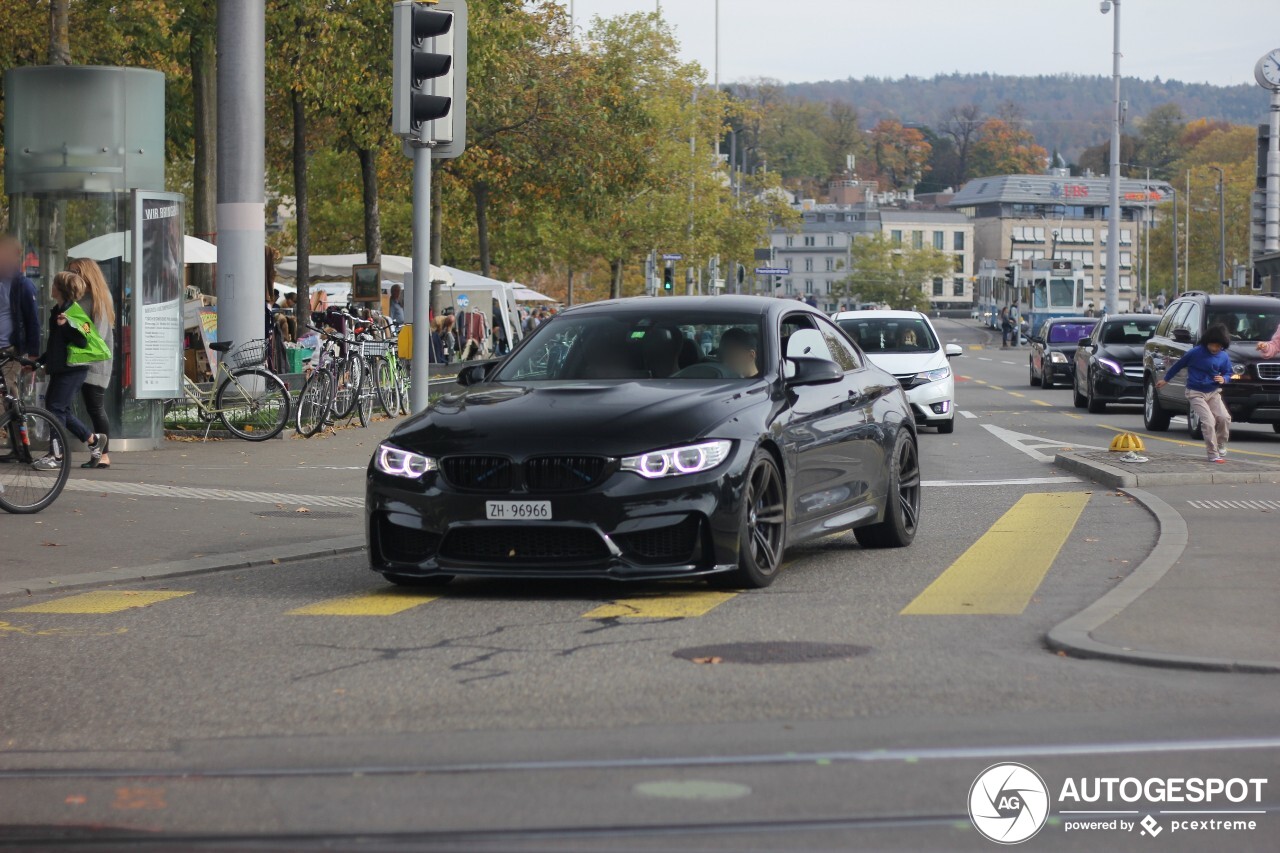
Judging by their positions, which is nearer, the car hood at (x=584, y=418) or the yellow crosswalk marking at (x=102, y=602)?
the car hood at (x=584, y=418)

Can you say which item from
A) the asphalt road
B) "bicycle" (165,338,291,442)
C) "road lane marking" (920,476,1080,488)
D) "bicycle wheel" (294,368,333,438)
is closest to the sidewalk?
the asphalt road

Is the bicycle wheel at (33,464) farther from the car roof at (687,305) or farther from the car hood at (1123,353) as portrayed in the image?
the car hood at (1123,353)

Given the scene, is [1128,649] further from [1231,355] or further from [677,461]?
[1231,355]

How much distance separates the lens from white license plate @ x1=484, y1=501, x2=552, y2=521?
873 cm

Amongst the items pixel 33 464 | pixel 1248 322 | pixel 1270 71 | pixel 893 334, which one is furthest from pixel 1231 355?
pixel 1270 71

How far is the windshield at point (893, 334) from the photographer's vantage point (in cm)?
2448

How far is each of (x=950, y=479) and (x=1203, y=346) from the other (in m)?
2.93

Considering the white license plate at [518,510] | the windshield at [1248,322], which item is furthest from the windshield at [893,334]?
the white license plate at [518,510]

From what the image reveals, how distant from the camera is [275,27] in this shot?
29203mm

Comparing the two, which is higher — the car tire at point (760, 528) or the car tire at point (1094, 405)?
the car tire at point (760, 528)

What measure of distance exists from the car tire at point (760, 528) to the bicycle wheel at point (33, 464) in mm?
5553

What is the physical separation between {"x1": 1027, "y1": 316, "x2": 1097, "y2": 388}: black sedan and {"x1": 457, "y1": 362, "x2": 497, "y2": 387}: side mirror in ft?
93.9

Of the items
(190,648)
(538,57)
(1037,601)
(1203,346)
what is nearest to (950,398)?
(1203,346)

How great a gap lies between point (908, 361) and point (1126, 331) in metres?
9.01
